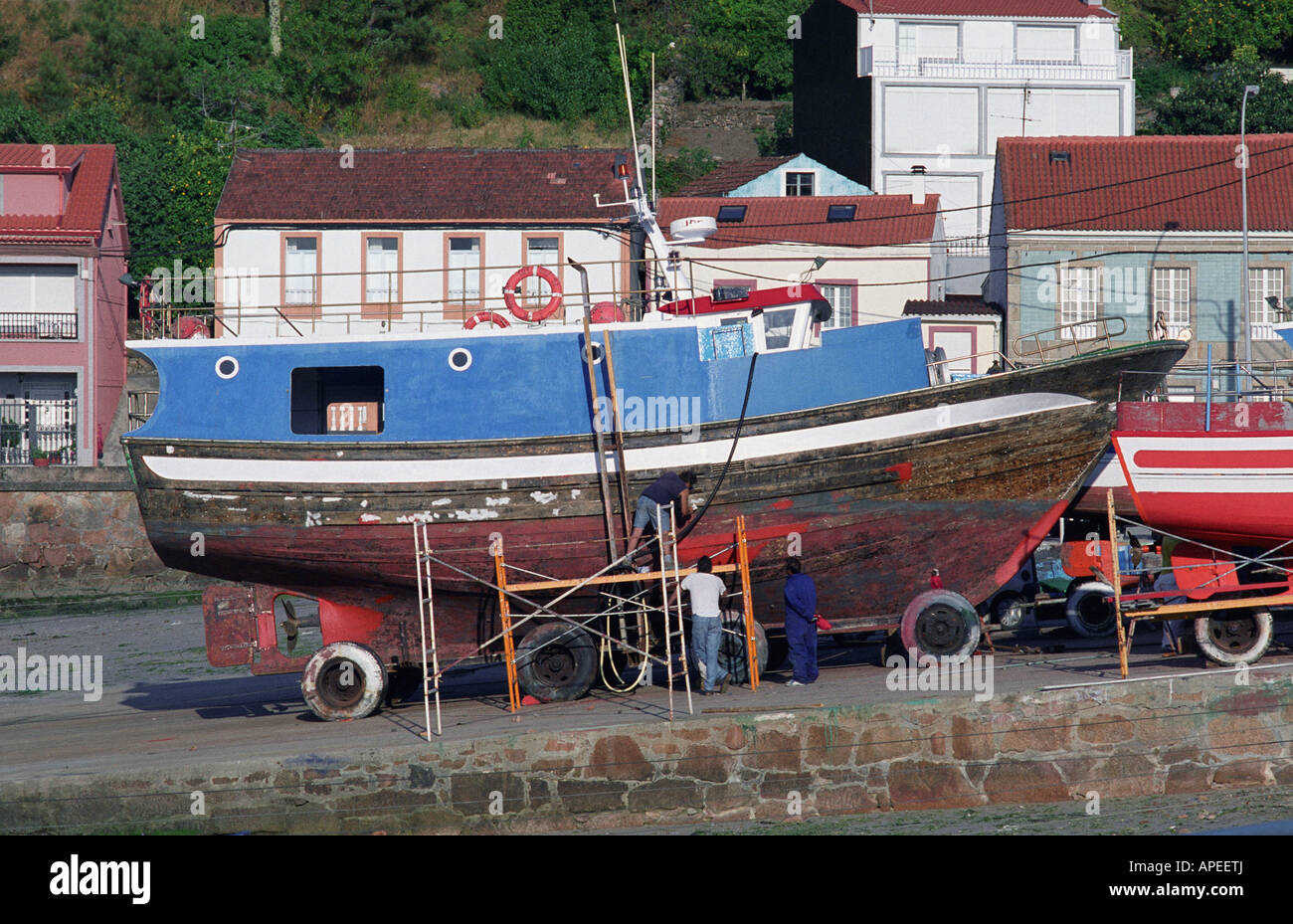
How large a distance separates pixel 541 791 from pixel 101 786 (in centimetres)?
380

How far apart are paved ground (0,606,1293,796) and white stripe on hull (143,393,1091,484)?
7.97ft

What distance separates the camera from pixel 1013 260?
111 ft

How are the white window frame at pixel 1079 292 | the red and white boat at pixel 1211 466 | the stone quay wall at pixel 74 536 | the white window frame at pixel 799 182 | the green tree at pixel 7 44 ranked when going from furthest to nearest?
1. the green tree at pixel 7 44
2. the white window frame at pixel 799 182
3. the white window frame at pixel 1079 292
4. the stone quay wall at pixel 74 536
5. the red and white boat at pixel 1211 466

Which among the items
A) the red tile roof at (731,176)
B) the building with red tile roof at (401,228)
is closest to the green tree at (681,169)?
the red tile roof at (731,176)

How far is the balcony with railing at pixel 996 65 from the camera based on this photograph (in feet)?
143

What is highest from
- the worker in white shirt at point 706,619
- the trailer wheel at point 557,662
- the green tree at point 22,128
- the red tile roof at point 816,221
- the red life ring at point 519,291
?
the green tree at point 22,128

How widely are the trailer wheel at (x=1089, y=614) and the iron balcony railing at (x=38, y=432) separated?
23.0 meters

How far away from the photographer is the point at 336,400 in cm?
1609

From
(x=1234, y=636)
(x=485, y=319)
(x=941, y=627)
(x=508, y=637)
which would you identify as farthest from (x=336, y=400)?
(x=1234, y=636)

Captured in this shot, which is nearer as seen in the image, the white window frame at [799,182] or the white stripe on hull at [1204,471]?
the white stripe on hull at [1204,471]

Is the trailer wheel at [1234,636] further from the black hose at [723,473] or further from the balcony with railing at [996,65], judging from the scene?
the balcony with railing at [996,65]

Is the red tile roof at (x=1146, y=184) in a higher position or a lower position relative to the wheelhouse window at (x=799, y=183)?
lower

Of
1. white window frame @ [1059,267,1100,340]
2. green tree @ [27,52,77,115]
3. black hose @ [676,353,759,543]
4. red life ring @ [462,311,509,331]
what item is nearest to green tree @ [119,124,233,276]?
green tree @ [27,52,77,115]
